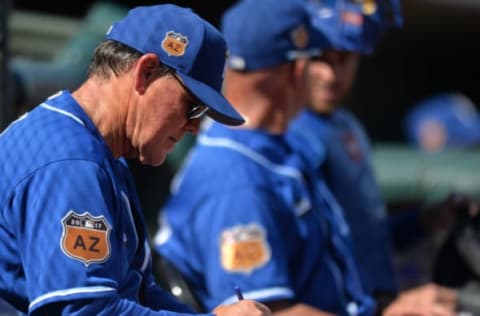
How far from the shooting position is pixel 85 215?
2014mm

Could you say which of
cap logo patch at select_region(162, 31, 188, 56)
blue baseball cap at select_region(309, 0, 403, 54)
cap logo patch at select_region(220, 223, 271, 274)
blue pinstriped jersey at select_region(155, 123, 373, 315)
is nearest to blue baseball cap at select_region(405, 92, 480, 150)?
blue baseball cap at select_region(309, 0, 403, 54)

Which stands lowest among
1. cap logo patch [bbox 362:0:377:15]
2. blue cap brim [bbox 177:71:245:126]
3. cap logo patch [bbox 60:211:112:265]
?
cap logo patch [bbox 362:0:377:15]

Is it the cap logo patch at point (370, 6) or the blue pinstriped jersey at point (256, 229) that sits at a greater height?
the cap logo patch at point (370, 6)

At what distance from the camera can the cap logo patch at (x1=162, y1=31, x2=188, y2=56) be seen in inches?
84.8

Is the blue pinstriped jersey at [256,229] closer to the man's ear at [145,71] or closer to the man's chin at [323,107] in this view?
the man's chin at [323,107]

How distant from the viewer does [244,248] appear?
118 inches

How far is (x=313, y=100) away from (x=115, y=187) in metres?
1.75

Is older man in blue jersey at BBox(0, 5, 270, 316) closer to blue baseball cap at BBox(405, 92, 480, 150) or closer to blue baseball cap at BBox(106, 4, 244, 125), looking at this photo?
blue baseball cap at BBox(106, 4, 244, 125)

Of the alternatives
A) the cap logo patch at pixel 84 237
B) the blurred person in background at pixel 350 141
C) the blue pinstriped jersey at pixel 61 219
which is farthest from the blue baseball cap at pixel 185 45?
the blurred person in background at pixel 350 141

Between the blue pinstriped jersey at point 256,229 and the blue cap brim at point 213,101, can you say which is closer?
the blue cap brim at point 213,101

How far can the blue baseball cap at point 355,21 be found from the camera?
3.54 metres

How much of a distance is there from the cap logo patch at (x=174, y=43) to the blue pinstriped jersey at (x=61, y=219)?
0.74ft

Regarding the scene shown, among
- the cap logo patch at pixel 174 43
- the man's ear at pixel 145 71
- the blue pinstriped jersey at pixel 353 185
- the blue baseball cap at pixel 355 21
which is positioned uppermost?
the cap logo patch at pixel 174 43

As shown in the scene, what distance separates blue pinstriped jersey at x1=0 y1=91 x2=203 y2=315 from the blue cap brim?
0.22 m
